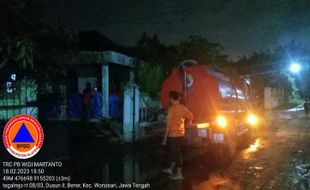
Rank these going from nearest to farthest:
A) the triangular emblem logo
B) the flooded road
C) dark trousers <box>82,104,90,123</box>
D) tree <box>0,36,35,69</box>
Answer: the triangular emblem logo, tree <box>0,36,35,69</box>, the flooded road, dark trousers <box>82,104,90,123</box>

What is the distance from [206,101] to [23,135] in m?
6.32

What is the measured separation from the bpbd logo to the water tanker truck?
16.3ft

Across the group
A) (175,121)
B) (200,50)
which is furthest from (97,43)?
(175,121)

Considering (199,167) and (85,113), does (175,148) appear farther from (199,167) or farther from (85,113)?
(85,113)

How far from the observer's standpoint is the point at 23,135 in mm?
6633

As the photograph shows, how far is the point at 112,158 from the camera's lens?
37.1 feet

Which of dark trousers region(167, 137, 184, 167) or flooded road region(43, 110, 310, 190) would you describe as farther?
dark trousers region(167, 137, 184, 167)

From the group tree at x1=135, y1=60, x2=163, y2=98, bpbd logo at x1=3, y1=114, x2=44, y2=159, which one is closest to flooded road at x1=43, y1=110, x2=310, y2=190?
bpbd logo at x1=3, y1=114, x2=44, y2=159

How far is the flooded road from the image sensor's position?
8.25 m

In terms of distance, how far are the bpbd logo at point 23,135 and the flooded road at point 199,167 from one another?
166 centimetres

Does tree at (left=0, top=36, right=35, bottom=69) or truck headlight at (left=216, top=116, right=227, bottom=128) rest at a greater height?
tree at (left=0, top=36, right=35, bottom=69)

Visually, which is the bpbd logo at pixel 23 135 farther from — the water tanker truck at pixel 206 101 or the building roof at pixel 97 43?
the building roof at pixel 97 43

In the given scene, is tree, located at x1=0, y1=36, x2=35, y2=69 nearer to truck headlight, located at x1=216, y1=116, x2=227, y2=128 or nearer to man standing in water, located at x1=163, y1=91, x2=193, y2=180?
man standing in water, located at x1=163, y1=91, x2=193, y2=180

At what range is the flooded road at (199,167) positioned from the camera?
8.25 meters
